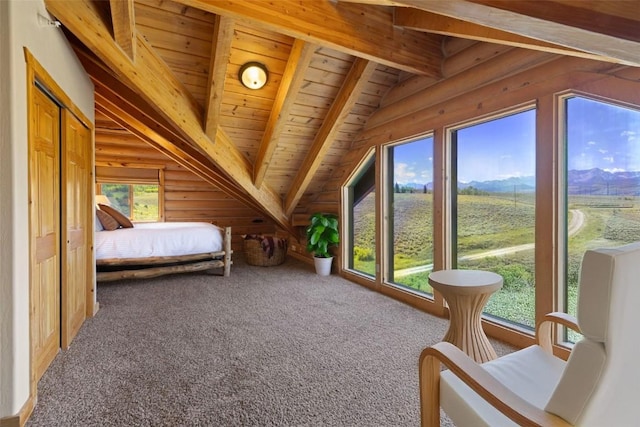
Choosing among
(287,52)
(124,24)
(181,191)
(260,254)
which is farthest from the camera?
(181,191)

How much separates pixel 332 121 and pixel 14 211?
277cm

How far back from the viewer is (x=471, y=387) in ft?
3.10

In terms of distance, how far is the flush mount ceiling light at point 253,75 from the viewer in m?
2.88

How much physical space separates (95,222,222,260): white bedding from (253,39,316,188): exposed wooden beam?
1164mm

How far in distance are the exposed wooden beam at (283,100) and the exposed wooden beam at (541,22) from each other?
160cm

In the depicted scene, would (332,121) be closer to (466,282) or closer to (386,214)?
(386,214)

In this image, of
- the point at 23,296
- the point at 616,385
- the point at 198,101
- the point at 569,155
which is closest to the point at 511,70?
the point at 569,155

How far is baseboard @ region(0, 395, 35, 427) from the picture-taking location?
1.41m

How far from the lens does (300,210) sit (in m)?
5.23

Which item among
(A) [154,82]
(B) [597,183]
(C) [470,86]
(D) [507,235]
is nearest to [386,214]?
(D) [507,235]

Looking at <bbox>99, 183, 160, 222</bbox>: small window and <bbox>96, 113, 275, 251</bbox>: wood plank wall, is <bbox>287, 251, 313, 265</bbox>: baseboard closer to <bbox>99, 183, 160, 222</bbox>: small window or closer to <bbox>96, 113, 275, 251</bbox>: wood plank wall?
<bbox>96, 113, 275, 251</bbox>: wood plank wall

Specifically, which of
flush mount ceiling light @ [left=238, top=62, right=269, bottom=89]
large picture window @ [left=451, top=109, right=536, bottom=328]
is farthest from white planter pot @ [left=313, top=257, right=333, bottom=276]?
flush mount ceiling light @ [left=238, top=62, right=269, bottom=89]

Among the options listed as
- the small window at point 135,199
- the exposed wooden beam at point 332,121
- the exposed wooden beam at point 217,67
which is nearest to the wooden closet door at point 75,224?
the exposed wooden beam at point 217,67

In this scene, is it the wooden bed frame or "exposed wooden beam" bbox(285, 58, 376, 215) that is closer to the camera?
"exposed wooden beam" bbox(285, 58, 376, 215)
